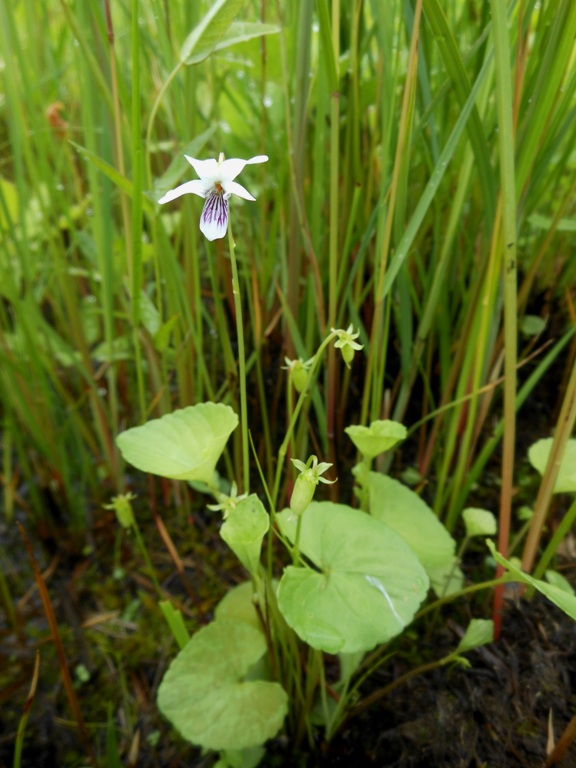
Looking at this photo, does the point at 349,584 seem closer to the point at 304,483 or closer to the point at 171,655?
the point at 304,483

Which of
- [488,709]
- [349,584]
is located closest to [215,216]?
[349,584]

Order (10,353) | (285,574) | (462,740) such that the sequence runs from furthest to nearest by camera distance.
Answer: (10,353)
(462,740)
(285,574)

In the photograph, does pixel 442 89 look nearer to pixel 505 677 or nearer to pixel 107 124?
pixel 107 124

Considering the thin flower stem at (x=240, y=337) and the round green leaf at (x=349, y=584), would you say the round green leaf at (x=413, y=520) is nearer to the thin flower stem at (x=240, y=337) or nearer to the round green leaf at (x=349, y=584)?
the round green leaf at (x=349, y=584)

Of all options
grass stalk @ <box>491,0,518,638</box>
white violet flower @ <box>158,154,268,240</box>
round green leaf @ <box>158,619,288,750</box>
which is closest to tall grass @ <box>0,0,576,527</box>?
grass stalk @ <box>491,0,518,638</box>

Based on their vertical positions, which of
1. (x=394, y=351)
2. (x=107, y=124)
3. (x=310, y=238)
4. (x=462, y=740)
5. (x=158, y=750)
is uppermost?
(x=107, y=124)

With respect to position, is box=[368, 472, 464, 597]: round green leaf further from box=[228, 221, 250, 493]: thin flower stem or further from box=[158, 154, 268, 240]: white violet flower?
box=[158, 154, 268, 240]: white violet flower

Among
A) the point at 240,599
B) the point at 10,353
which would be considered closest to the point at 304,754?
the point at 240,599
